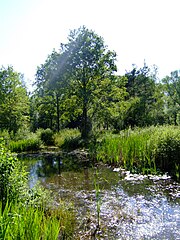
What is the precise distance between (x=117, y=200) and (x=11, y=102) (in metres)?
19.3

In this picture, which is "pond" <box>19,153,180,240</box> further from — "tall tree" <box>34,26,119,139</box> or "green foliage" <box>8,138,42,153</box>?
"tall tree" <box>34,26,119,139</box>

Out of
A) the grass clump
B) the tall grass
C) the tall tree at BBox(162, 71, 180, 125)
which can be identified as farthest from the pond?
the tall tree at BBox(162, 71, 180, 125)

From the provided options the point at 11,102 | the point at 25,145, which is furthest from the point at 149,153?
the point at 11,102

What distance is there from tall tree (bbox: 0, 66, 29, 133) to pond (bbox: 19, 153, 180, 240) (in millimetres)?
13893

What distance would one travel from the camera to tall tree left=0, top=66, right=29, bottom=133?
22.3 metres

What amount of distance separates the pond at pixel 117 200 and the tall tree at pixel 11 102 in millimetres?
13893

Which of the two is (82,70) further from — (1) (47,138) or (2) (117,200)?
(2) (117,200)

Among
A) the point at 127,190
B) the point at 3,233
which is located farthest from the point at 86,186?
the point at 3,233

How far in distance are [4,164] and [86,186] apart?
11.1ft

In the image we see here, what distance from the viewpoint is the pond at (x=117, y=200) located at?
4090mm

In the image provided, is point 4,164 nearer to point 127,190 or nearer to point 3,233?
point 3,233

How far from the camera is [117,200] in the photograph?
5.54 metres

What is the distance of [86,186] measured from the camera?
22.3 feet

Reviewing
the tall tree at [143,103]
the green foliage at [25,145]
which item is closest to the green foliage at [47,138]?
the green foliage at [25,145]
